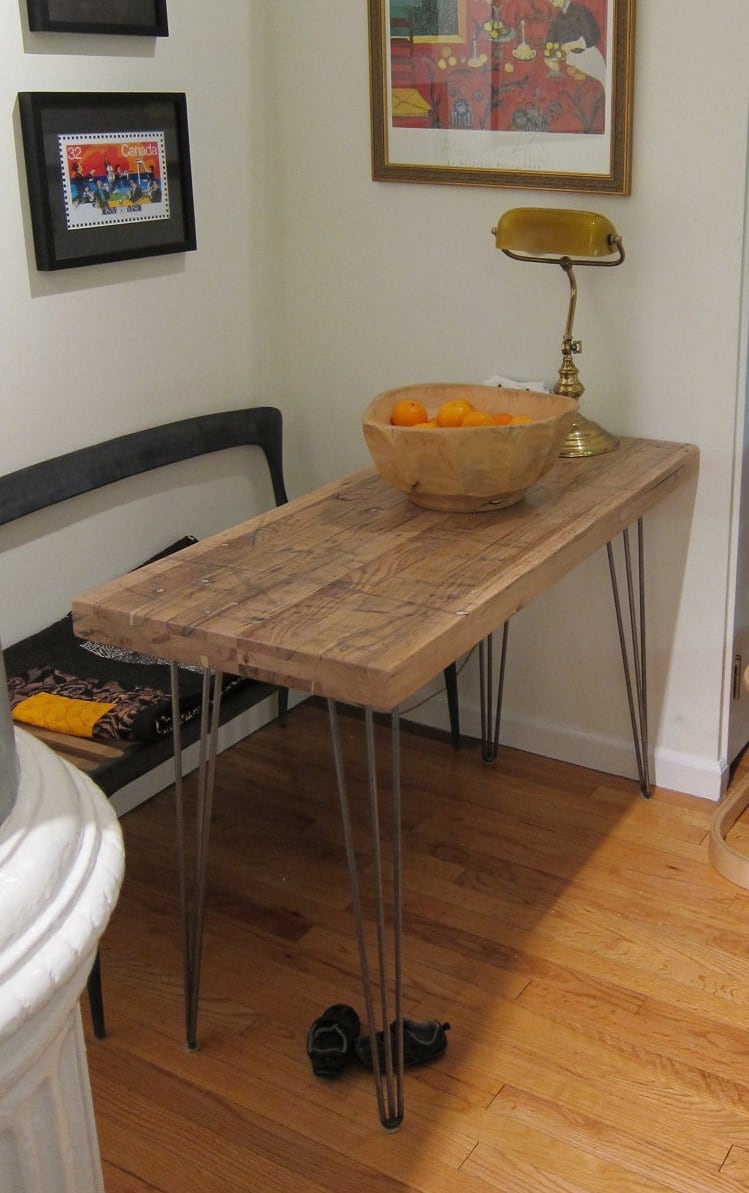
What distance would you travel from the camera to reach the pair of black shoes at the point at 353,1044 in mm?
2061

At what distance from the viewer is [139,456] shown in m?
2.64

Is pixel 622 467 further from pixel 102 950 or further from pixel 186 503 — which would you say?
pixel 102 950

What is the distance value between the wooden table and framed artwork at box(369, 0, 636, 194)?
65cm

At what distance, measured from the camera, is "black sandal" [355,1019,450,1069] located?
207cm

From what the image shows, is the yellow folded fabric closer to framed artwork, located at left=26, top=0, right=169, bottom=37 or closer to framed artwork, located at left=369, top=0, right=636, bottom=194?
framed artwork, located at left=26, top=0, right=169, bottom=37

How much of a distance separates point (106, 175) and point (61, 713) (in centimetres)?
104

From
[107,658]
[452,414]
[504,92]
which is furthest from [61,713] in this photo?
[504,92]

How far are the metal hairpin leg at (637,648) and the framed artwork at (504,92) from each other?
731 mm

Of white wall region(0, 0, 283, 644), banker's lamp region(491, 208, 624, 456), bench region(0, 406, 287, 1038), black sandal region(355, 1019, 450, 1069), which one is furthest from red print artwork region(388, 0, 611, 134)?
black sandal region(355, 1019, 450, 1069)

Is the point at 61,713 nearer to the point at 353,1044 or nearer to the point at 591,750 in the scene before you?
the point at 353,1044

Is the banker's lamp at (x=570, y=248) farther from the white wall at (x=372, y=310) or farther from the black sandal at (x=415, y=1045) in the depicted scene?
the black sandal at (x=415, y=1045)

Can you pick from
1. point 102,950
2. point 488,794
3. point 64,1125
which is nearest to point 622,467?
point 488,794

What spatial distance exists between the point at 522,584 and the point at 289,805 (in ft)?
3.60

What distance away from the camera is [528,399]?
2379mm
